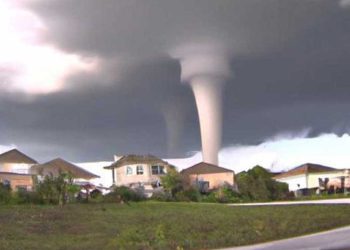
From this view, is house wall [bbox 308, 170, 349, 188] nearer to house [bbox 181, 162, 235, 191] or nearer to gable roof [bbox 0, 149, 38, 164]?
house [bbox 181, 162, 235, 191]

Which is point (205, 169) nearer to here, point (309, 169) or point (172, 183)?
point (309, 169)

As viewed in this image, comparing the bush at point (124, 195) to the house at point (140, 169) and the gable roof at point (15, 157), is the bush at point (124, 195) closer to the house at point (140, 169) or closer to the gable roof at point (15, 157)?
the house at point (140, 169)

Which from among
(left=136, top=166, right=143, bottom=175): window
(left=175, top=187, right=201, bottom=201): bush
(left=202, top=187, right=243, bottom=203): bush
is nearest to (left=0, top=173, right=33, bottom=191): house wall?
(left=136, top=166, right=143, bottom=175): window

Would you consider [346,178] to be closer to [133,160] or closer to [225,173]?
[225,173]

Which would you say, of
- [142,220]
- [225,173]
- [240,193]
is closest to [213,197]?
[240,193]

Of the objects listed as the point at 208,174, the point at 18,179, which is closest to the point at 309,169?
the point at 208,174

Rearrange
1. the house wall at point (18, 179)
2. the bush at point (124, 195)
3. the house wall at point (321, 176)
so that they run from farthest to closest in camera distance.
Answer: the house wall at point (321, 176), the house wall at point (18, 179), the bush at point (124, 195)

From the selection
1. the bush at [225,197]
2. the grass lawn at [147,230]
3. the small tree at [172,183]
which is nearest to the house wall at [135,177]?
the small tree at [172,183]
